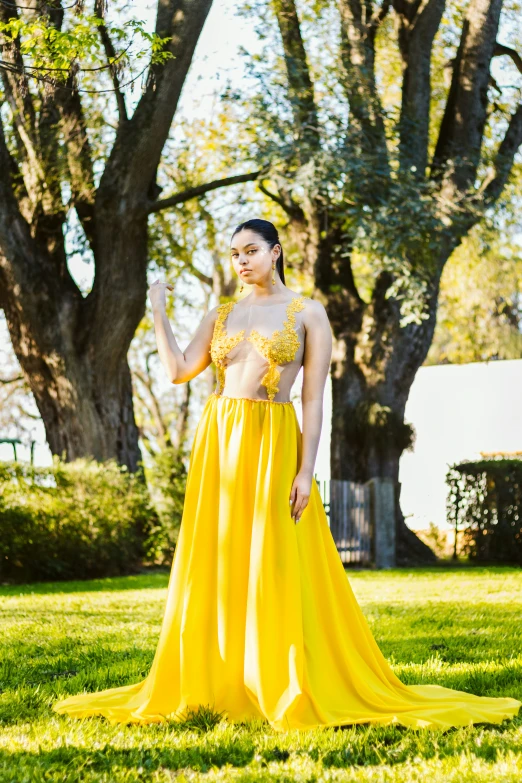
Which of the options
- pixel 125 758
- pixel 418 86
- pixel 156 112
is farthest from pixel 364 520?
pixel 125 758

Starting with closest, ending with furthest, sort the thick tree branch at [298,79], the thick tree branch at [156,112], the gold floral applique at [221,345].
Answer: the gold floral applique at [221,345]
the thick tree branch at [156,112]
the thick tree branch at [298,79]

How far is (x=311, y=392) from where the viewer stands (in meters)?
4.11

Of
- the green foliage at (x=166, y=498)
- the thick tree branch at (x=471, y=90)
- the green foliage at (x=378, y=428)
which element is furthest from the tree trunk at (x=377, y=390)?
the green foliage at (x=166, y=498)

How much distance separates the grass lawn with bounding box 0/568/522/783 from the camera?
3.10 m

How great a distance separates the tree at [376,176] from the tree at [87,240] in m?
1.40

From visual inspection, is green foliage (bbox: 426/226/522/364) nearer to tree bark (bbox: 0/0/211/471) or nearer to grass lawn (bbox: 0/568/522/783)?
tree bark (bbox: 0/0/211/471)

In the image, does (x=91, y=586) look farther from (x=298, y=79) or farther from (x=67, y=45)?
(x=298, y=79)

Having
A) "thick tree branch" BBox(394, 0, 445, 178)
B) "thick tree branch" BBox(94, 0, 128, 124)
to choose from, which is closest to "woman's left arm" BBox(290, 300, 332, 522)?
"thick tree branch" BBox(94, 0, 128, 124)

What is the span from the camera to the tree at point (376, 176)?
11906 millimetres

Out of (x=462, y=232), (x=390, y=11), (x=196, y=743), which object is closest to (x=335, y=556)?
(x=196, y=743)

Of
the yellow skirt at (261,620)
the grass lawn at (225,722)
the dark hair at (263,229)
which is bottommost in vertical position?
the grass lawn at (225,722)

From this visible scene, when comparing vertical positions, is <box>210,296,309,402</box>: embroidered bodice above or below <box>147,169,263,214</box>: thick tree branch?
below

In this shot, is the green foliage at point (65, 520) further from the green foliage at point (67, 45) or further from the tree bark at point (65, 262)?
the green foliage at point (67, 45)

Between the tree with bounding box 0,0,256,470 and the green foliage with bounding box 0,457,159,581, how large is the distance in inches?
28.6
